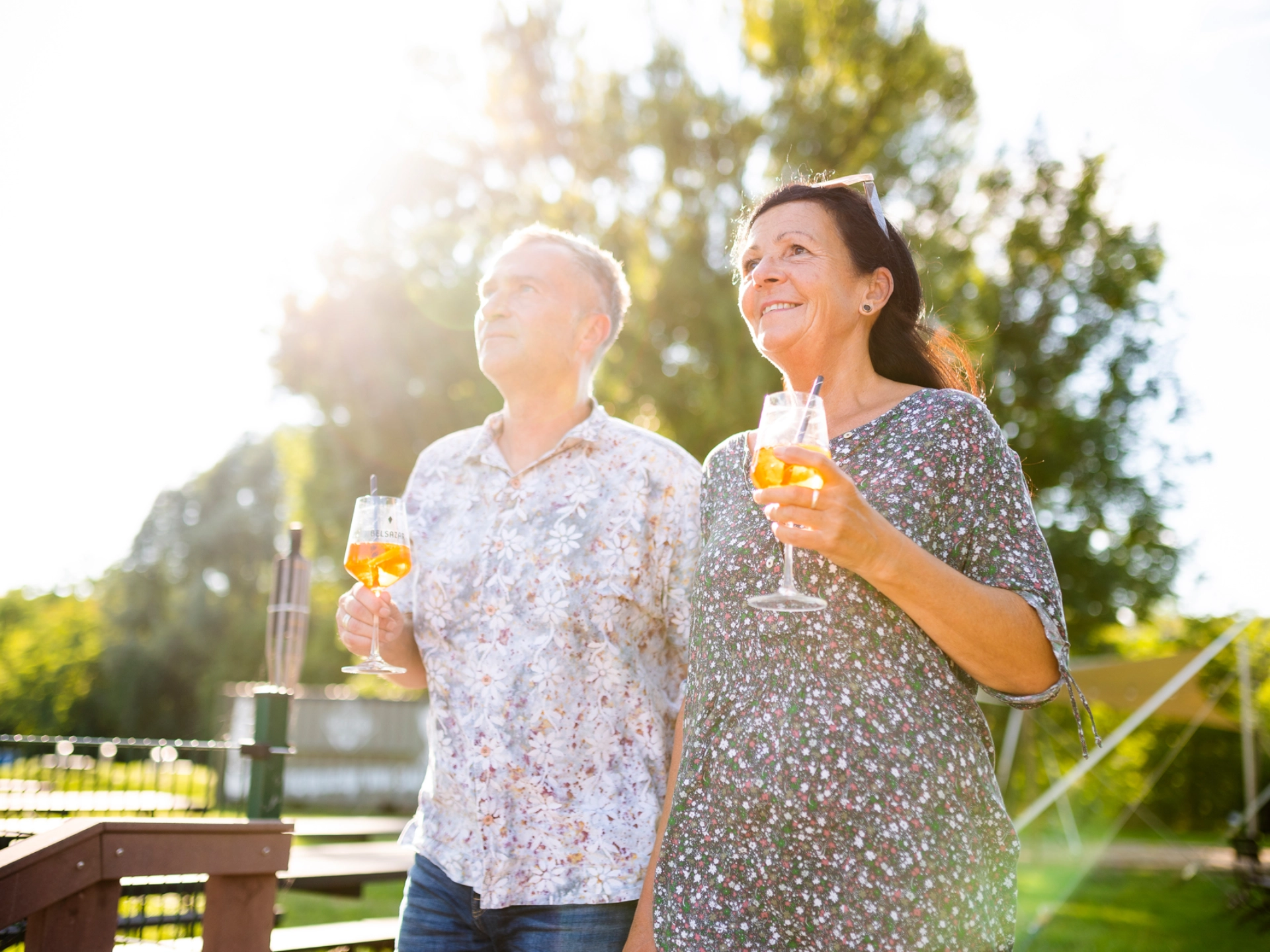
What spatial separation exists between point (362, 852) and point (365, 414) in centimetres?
922

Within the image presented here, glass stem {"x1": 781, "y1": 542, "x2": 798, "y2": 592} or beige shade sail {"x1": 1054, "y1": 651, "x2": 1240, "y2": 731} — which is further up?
glass stem {"x1": 781, "y1": 542, "x2": 798, "y2": 592}

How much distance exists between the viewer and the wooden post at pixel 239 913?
2.93 m

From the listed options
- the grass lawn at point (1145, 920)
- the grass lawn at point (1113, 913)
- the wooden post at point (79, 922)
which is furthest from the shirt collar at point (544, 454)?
the grass lawn at point (1145, 920)

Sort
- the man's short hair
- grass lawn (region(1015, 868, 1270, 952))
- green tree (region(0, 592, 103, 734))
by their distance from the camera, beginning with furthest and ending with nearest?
green tree (region(0, 592, 103, 734)) < grass lawn (region(1015, 868, 1270, 952)) < the man's short hair

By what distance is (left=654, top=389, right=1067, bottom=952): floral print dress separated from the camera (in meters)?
1.60

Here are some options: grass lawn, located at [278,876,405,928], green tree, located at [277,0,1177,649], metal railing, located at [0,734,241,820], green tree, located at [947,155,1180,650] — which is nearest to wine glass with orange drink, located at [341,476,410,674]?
metal railing, located at [0,734,241,820]

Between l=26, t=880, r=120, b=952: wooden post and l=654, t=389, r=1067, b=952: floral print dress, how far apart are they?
1.73m

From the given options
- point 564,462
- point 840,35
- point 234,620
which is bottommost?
point 234,620

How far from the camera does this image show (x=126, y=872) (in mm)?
2705

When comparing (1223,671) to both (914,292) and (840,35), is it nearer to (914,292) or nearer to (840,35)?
(840,35)

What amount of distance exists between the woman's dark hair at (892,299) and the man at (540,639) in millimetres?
700

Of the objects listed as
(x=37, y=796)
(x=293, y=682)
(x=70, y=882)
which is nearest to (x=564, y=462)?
(x=70, y=882)

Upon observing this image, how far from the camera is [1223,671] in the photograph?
583 inches

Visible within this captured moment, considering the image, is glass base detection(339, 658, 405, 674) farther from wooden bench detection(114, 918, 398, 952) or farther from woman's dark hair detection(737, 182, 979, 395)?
wooden bench detection(114, 918, 398, 952)
